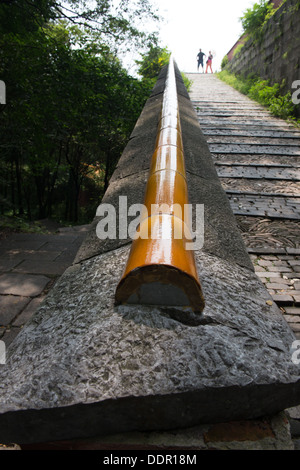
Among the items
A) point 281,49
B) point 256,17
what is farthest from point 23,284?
point 256,17

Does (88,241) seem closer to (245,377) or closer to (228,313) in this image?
(228,313)

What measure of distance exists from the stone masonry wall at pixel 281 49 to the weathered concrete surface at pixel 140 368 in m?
7.17

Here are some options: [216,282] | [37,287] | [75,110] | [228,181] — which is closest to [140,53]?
[75,110]

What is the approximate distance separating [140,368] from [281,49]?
8904 mm

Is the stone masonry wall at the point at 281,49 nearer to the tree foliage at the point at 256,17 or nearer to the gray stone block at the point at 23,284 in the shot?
the tree foliage at the point at 256,17

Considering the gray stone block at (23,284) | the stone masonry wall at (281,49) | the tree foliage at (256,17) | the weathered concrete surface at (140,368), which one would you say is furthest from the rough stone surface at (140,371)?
the tree foliage at (256,17)

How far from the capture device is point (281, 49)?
23.7ft

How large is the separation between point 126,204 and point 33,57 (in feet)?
15.9

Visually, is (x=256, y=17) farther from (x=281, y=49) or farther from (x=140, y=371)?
(x=140, y=371)

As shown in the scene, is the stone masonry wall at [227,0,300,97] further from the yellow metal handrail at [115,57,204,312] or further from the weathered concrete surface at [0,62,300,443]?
the weathered concrete surface at [0,62,300,443]

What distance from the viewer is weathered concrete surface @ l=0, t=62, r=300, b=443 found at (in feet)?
2.09

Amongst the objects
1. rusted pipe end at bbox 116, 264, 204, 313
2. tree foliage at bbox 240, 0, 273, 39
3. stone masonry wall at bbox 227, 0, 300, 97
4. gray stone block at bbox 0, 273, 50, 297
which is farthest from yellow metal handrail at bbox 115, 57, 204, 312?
tree foliage at bbox 240, 0, 273, 39

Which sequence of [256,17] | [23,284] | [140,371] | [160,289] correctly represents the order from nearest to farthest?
[140,371]
[160,289]
[23,284]
[256,17]
